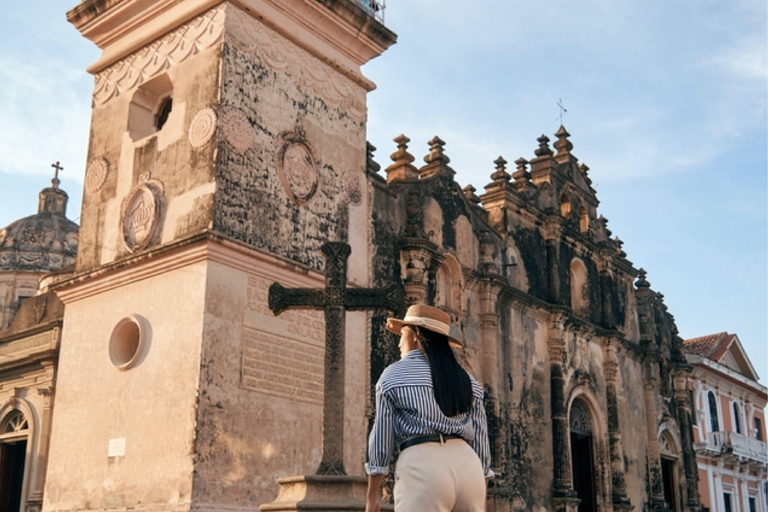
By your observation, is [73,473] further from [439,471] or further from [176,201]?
[439,471]

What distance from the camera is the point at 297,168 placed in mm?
13555

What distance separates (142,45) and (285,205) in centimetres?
362

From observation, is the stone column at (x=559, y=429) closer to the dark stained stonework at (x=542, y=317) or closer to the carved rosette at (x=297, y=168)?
the dark stained stonework at (x=542, y=317)

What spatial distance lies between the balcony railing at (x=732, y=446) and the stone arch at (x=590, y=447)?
25.7 feet

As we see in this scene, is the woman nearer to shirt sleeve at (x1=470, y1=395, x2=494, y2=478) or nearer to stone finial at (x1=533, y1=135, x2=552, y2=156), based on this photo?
shirt sleeve at (x1=470, y1=395, x2=494, y2=478)

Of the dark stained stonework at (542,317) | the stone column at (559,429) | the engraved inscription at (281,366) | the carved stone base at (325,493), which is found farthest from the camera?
the stone column at (559,429)

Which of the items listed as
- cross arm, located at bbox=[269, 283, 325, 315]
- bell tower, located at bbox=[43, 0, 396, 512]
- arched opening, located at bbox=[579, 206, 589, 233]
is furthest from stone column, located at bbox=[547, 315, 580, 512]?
cross arm, located at bbox=[269, 283, 325, 315]

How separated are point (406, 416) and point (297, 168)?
976 cm

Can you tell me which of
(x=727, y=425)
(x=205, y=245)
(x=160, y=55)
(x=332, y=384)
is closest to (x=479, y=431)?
(x=332, y=384)

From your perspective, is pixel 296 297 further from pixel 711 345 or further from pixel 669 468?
pixel 711 345

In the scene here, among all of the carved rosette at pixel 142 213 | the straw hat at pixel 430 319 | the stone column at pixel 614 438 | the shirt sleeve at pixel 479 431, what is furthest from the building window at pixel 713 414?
the straw hat at pixel 430 319

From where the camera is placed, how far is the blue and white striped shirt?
4070 mm

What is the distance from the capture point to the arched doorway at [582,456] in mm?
19938

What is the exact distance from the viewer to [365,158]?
1505cm
